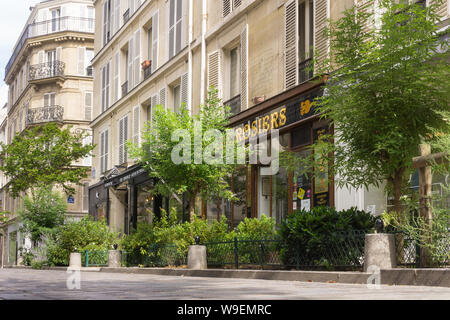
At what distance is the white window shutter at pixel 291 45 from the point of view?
16.0 m

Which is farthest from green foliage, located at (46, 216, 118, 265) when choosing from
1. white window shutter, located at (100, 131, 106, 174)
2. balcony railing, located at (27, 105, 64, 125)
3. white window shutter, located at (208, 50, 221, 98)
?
Result: balcony railing, located at (27, 105, 64, 125)

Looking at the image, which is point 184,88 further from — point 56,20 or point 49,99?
point 56,20

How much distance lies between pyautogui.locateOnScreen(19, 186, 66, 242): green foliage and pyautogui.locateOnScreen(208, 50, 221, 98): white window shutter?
34.7 ft

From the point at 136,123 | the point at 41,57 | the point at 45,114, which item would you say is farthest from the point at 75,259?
the point at 41,57

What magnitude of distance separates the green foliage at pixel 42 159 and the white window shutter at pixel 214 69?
1301 cm

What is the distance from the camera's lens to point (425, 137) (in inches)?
387

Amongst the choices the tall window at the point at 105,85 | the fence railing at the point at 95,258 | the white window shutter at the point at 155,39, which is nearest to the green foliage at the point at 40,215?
the fence railing at the point at 95,258

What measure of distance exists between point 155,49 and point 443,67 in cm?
1762

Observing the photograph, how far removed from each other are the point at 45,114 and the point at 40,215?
60.5ft

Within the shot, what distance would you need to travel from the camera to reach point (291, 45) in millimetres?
16234

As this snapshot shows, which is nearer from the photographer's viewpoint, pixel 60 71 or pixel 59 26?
pixel 60 71

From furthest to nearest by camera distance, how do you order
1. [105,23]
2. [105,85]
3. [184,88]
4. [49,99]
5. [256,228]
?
1. [49,99]
2. [105,23]
3. [105,85]
4. [184,88]
5. [256,228]

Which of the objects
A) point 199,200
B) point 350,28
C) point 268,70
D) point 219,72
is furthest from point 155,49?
point 350,28

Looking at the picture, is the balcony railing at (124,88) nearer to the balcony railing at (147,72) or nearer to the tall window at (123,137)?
the tall window at (123,137)
